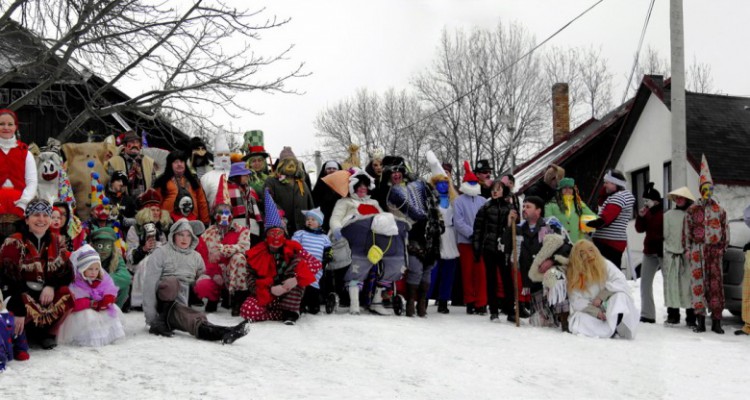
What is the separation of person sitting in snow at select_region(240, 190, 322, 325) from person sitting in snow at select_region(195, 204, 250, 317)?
0.17 meters

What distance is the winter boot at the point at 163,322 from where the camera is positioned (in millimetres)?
7230

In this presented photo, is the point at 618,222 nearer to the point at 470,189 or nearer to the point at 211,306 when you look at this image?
the point at 470,189

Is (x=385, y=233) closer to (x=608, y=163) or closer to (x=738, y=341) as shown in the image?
(x=738, y=341)

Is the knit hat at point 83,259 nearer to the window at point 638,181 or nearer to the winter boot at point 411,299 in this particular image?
the winter boot at point 411,299

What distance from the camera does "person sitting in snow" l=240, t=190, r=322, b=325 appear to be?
8414mm

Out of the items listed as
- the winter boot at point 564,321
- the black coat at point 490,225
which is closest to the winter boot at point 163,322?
the black coat at point 490,225

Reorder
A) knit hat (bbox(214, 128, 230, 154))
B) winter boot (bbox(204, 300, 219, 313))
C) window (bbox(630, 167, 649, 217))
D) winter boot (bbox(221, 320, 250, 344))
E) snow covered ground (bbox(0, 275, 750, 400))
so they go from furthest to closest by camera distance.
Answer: window (bbox(630, 167, 649, 217)) → knit hat (bbox(214, 128, 230, 154)) → winter boot (bbox(204, 300, 219, 313)) → winter boot (bbox(221, 320, 250, 344)) → snow covered ground (bbox(0, 275, 750, 400))

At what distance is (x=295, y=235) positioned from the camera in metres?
9.20

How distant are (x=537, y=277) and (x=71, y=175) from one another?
5780mm

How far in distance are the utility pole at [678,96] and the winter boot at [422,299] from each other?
455cm

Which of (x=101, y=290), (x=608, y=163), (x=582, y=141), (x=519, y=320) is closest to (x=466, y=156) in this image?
(x=582, y=141)

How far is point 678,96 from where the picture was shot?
1235 centimetres

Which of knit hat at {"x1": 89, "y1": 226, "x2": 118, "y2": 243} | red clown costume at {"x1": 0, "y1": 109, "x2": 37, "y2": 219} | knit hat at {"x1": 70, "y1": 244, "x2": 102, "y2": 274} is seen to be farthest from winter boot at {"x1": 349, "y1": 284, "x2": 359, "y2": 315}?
red clown costume at {"x1": 0, "y1": 109, "x2": 37, "y2": 219}

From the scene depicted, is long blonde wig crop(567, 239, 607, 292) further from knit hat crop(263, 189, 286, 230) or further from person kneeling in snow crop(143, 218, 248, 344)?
person kneeling in snow crop(143, 218, 248, 344)
